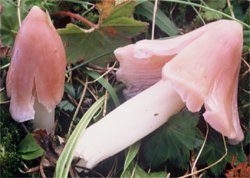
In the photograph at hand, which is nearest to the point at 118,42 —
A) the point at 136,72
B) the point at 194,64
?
the point at 136,72

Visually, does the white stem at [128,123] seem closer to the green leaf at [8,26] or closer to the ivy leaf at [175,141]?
the ivy leaf at [175,141]

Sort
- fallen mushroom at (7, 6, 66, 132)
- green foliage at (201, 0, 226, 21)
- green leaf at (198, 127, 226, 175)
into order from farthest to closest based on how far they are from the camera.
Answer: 1. green foliage at (201, 0, 226, 21)
2. green leaf at (198, 127, 226, 175)
3. fallen mushroom at (7, 6, 66, 132)

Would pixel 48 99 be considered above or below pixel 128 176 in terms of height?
above

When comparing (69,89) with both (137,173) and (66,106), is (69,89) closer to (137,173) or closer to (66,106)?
(66,106)

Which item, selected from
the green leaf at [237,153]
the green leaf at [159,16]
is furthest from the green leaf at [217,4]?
the green leaf at [237,153]

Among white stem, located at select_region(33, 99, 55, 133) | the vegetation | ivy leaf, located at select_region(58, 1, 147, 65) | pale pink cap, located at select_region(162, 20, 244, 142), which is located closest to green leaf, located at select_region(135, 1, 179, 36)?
the vegetation

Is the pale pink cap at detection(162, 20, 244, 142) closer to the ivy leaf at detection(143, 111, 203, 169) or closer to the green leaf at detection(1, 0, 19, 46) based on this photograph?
the ivy leaf at detection(143, 111, 203, 169)

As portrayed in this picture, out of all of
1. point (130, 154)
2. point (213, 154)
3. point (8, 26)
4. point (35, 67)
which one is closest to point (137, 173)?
point (130, 154)

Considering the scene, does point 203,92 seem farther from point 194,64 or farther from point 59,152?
point 59,152
